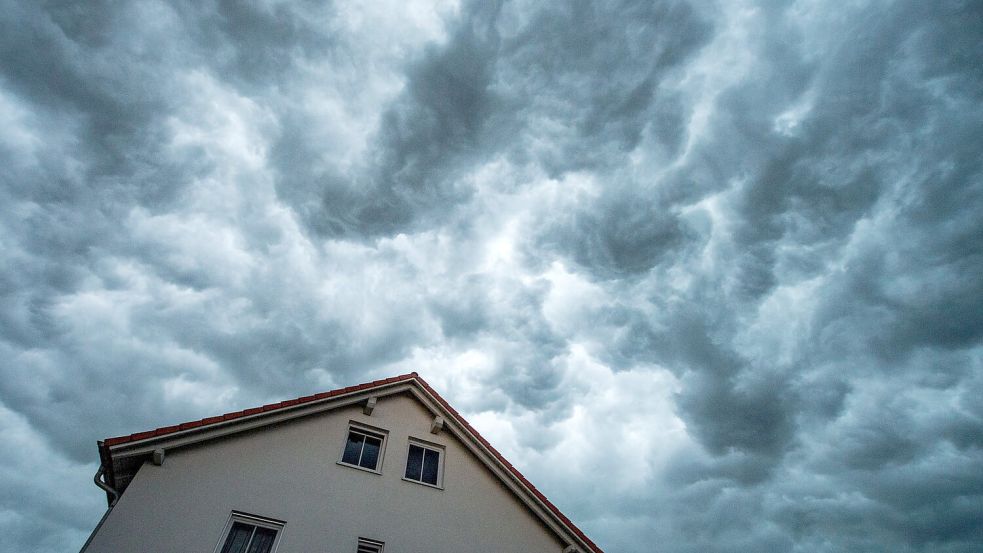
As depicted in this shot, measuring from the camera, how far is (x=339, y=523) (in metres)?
13.5

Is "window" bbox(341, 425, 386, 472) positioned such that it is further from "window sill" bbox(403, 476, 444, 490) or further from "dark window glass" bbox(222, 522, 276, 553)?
"dark window glass" bbox(222, 522, 276, 553)

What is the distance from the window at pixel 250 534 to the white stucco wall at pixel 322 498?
21 centimetres

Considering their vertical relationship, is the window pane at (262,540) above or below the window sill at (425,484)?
below

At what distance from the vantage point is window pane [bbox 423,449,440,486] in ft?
53.2

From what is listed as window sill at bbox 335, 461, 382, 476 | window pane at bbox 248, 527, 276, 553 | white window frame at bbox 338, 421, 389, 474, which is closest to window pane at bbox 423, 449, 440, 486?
white window frame at bbox 338, 421, 389, 474

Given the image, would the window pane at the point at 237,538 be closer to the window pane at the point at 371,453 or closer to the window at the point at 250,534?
the window at the point at 250,534

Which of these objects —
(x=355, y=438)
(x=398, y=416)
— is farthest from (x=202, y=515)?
(x=398, y=416)

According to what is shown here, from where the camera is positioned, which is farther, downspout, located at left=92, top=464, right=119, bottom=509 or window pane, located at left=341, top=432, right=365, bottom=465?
window pane, located at left=341, top=432, right=365, bottom=465

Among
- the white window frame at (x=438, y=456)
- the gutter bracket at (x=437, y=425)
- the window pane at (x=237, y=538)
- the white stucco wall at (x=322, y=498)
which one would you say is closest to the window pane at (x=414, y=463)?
the white window frame at (x=438, y=456)

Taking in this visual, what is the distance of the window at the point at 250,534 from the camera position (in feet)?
40.0

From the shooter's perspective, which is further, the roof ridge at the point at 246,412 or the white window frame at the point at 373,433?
the white window frame at the point at 373,433

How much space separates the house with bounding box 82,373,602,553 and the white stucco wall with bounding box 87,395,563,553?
32 mm

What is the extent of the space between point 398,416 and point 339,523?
172 inches

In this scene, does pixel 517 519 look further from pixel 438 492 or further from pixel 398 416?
pixel 398 416
